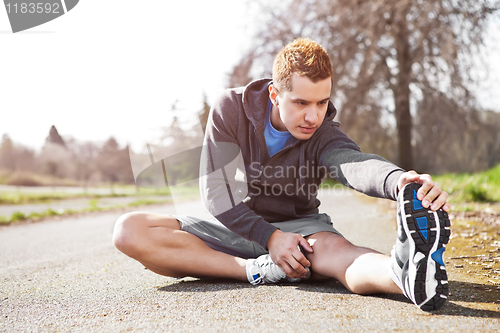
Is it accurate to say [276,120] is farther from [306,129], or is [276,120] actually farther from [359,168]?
[359,168]

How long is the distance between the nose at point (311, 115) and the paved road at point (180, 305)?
73 centimetres

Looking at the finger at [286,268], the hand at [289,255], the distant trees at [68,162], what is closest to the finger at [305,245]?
the hand at [289,255]

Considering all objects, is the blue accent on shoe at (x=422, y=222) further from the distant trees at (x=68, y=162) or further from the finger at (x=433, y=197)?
the distant trees at (x=68, y=162)

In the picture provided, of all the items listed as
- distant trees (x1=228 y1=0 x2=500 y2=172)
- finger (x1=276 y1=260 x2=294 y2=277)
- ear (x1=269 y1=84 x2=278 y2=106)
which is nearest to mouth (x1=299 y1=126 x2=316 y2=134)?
ear (x1=269 y1=84 x2=278 y2=106)

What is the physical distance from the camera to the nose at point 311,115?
5.87 ft

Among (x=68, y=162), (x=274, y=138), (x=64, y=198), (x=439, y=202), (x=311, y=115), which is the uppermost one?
(x=311, y=115)

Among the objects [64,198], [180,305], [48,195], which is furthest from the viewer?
[64,198]

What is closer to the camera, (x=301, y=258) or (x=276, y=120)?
(x=301, y=258)

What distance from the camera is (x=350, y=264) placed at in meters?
1.61

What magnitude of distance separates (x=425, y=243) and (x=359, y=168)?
0.40m

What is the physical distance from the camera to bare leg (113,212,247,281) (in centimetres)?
191

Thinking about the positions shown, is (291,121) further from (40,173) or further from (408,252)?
(40,173)

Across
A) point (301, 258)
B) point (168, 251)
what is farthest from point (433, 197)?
point (168, 251)

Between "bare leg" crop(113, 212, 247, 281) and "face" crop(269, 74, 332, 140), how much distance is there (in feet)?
2.26
